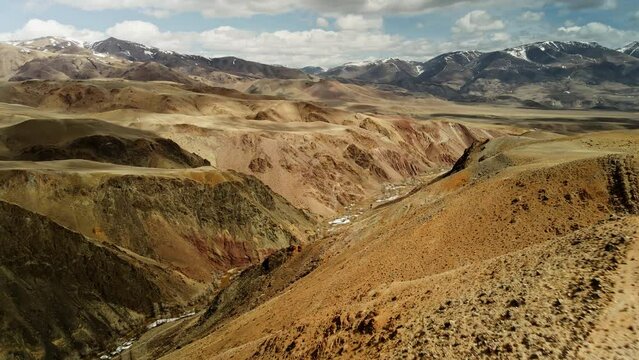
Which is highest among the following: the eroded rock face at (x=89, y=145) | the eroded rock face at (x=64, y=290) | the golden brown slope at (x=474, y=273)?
the eroded rock face at (x=89, y=145)

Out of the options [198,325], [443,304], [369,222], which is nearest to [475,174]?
[369,222]

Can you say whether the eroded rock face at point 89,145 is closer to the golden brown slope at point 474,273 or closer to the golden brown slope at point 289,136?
the golden brown slope at point 289,136

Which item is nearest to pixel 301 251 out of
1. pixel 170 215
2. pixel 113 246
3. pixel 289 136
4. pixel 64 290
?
pixel 64 290

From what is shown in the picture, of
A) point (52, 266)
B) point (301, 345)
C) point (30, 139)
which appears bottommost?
point (52, 266)

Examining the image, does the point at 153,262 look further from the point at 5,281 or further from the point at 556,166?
the point at 556,166

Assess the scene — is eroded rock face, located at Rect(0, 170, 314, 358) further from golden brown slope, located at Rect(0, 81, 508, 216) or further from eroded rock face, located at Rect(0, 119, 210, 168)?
golden brown slope, located at Rect(0, 81, 508, 216)

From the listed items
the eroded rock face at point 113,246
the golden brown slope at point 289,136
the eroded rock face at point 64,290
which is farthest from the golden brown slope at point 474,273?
the golden brown slope at point 289,136

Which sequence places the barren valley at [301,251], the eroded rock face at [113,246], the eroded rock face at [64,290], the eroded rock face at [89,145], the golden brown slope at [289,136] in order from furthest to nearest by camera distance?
the golden brown slope at [289,136] → the eroded rock face at [89,145] → the eroded rock face at [113,246] → the eroded rock face at [64,290] → the barren valley at [301,251]

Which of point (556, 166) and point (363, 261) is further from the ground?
point (556, 166)

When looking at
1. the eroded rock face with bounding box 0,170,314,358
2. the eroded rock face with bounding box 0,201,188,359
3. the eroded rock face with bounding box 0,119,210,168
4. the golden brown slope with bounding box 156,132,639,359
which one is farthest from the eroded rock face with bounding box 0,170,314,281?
the golden brown slope with bounding box 156,132,639,359
